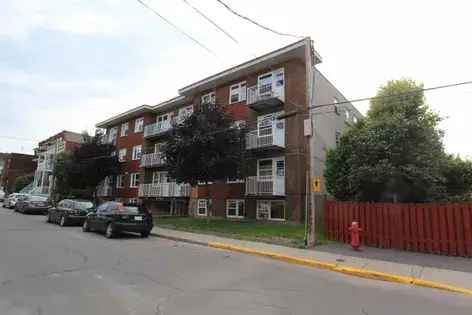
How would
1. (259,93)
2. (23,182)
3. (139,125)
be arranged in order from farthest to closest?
(23,182), (139,125), (259,93)

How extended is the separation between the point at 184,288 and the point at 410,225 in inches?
342

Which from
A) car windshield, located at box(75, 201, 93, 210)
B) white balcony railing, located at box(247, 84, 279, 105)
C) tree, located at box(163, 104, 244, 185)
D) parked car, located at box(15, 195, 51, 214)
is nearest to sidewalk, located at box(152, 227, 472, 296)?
tree, located at box(163, 104, 244, 185)

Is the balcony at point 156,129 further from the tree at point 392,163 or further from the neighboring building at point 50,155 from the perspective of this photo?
the neighboring building at point 50,155

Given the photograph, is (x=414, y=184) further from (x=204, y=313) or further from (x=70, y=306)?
(x=70, y=306)

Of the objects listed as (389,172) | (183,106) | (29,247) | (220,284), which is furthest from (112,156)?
(220,284)

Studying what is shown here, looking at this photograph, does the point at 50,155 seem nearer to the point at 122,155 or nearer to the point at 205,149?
the point at 122,155

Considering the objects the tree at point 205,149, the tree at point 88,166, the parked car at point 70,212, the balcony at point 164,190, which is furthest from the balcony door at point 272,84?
the tree at point 88,166

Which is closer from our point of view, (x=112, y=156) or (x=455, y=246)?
(x=455, y=246)

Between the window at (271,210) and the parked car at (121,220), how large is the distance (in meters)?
7.77

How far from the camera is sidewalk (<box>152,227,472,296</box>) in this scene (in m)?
8.15

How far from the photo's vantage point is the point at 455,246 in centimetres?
1048

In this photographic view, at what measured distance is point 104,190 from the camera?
3456cm

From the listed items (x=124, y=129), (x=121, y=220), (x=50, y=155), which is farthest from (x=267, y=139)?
(x=50, y=155)

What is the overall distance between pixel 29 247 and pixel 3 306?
6279mm
